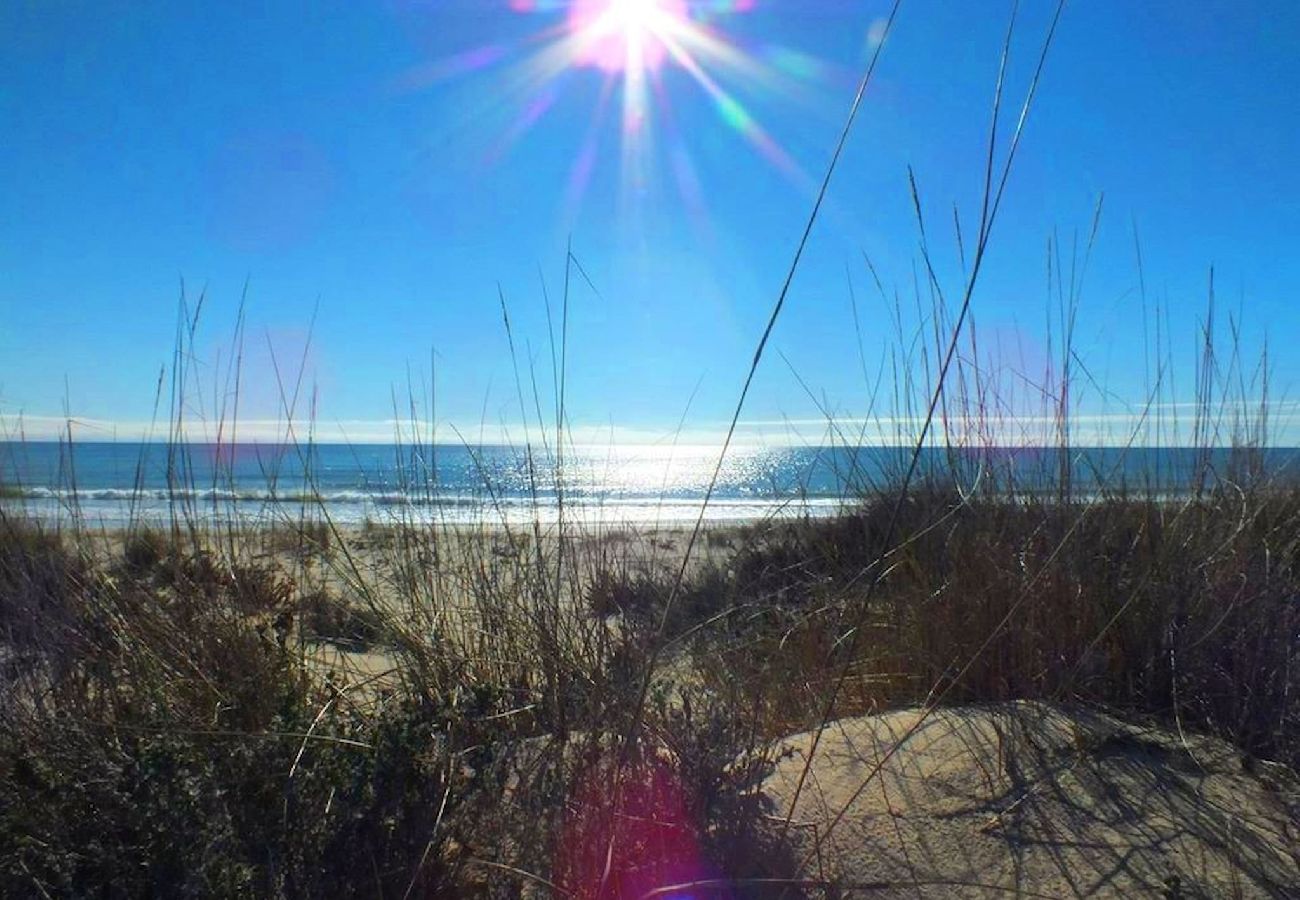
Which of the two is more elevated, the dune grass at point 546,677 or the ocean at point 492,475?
the ocean at point 492,475

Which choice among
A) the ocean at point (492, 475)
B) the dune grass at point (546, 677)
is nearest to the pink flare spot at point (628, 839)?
the dune grass at point (546, 677)

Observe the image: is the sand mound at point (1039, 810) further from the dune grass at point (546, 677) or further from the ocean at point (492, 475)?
the ocean at point (492, 475)

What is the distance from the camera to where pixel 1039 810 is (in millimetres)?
1597

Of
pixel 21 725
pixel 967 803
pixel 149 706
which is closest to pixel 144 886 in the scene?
pixel 149 706

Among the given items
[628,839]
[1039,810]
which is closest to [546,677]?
[628,839]

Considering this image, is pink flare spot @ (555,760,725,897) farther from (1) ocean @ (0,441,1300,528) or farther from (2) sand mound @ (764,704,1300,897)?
(1) ocean @ (0,441,1300,528)

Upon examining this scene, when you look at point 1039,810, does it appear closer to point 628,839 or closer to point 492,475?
point 628,839

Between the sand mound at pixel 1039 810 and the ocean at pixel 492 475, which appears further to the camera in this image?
the ocean at pixel 492 475

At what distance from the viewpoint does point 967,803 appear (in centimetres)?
163

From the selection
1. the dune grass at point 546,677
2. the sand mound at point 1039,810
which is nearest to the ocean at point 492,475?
the dune grass at point 546,677

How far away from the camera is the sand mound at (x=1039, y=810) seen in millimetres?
1434

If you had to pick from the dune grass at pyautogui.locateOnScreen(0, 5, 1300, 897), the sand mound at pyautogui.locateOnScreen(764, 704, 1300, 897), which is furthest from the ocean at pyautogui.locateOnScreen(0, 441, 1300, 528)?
the sand mound at pyautogui.locateOnScreen(764, 704, 1300, 897)

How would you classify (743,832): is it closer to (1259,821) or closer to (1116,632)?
(1259,821)

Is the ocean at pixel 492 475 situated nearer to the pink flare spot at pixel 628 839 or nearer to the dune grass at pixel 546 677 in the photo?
the dune grass at pixel 546 677
